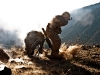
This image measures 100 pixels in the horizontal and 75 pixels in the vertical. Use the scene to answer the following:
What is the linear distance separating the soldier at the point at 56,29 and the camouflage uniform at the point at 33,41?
26.2 inches

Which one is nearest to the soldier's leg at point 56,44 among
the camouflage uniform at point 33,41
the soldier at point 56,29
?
the soldier at point 56,29

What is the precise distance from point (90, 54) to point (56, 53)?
201 cm

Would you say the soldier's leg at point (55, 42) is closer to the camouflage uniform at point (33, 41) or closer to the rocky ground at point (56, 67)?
the rocky ground at point (56, 67)

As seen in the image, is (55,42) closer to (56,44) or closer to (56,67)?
(56,44)

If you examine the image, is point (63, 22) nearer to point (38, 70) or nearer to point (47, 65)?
point (47, 65)

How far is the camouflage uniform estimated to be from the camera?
12.4 m

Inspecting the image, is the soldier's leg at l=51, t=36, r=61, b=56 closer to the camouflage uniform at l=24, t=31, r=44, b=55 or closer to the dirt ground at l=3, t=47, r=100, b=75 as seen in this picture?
the dirt ground at l=3, t=47, r=100, b=75

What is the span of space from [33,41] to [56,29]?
151 cm

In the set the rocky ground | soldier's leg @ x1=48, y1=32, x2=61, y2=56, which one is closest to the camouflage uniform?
soldier's leg @ x1=48, y1=32, x2=61, y2=56

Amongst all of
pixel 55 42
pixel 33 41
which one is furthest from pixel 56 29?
pixel 33 41

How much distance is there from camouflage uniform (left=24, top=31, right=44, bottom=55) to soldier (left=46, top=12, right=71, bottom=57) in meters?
0.67

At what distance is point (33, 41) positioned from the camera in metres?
12.5

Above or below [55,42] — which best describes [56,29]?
above

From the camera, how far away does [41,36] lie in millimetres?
12391
